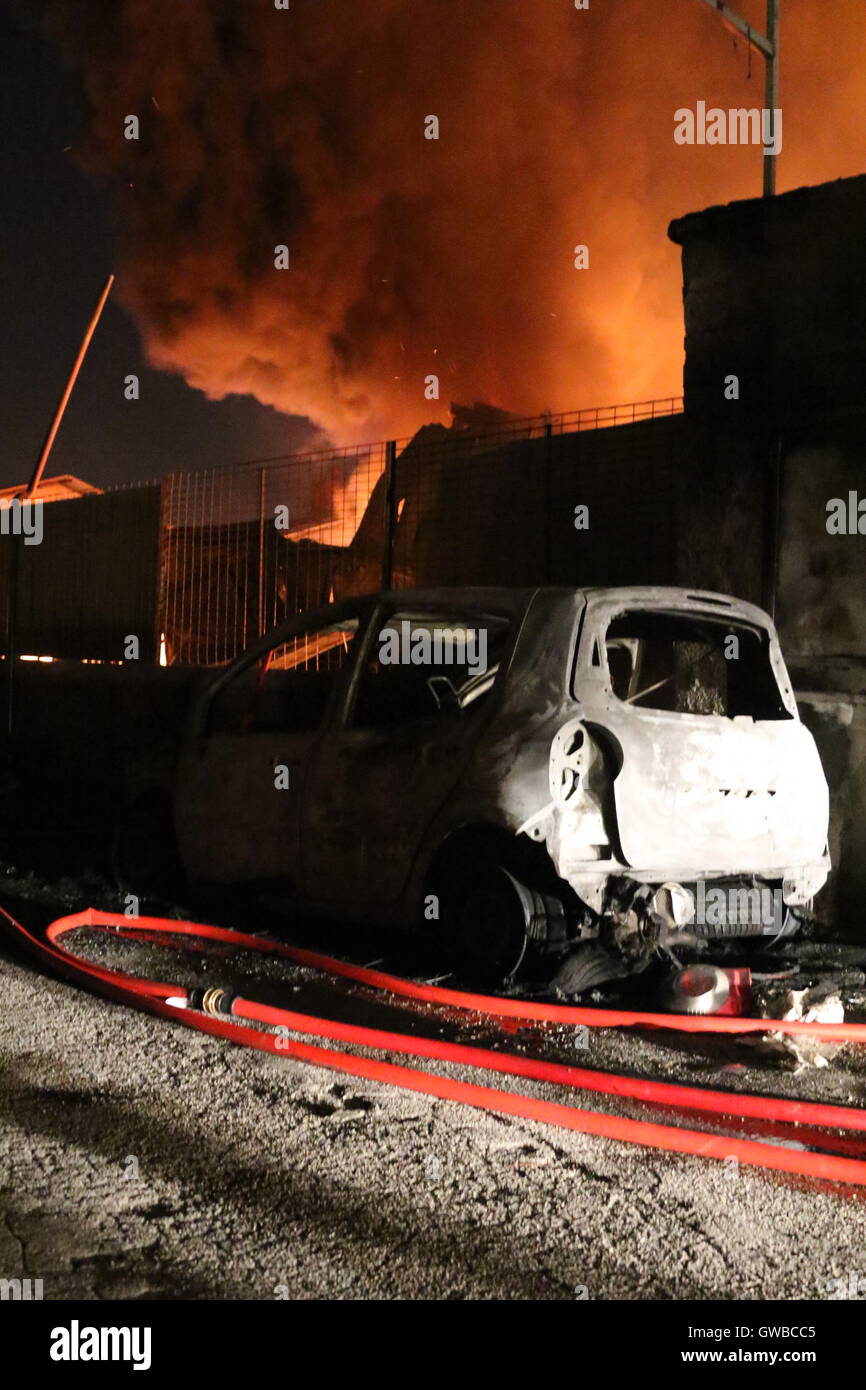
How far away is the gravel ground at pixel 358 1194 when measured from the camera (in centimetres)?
269

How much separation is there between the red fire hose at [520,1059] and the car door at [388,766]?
16.0 inches

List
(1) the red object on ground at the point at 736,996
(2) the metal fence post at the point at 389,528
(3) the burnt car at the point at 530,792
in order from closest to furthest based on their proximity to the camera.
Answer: (1) the red object on ground at the point at 736,996 → (3) the burnt car at the point at 530,792 → (2) the metal fence post at the point at 389,528

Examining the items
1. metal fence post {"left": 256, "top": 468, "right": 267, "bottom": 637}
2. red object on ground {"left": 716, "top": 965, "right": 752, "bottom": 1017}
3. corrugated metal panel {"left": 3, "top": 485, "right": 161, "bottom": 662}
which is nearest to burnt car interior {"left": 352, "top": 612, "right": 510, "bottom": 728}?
red object on ground {"left": 716, "top": 965, "right": 752, "bottom": 1017}

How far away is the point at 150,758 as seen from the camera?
22.9ft

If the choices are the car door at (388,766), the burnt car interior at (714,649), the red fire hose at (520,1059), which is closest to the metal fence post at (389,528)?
the burnt car interior at (714,649)

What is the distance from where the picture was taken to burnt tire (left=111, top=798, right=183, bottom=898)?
22.6ft

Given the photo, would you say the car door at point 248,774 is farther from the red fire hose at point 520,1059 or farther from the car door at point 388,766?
the red fire hose at point 520,1059

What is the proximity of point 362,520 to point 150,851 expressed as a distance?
582 cm

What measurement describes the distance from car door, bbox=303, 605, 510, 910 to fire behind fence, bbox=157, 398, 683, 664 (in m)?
4.98

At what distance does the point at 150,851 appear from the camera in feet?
22.8

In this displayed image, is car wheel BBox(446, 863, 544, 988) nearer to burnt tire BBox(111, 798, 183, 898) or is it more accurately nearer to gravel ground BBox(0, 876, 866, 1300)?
gravel ground BBox(0, 876, 866, 1300)

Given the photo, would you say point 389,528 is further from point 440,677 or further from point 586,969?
point 586,969

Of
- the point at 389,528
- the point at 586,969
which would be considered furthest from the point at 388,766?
the point at 389,528

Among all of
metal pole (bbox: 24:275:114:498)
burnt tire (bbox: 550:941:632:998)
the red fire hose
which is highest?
metal pole (bbox: 24:275:114:498)
